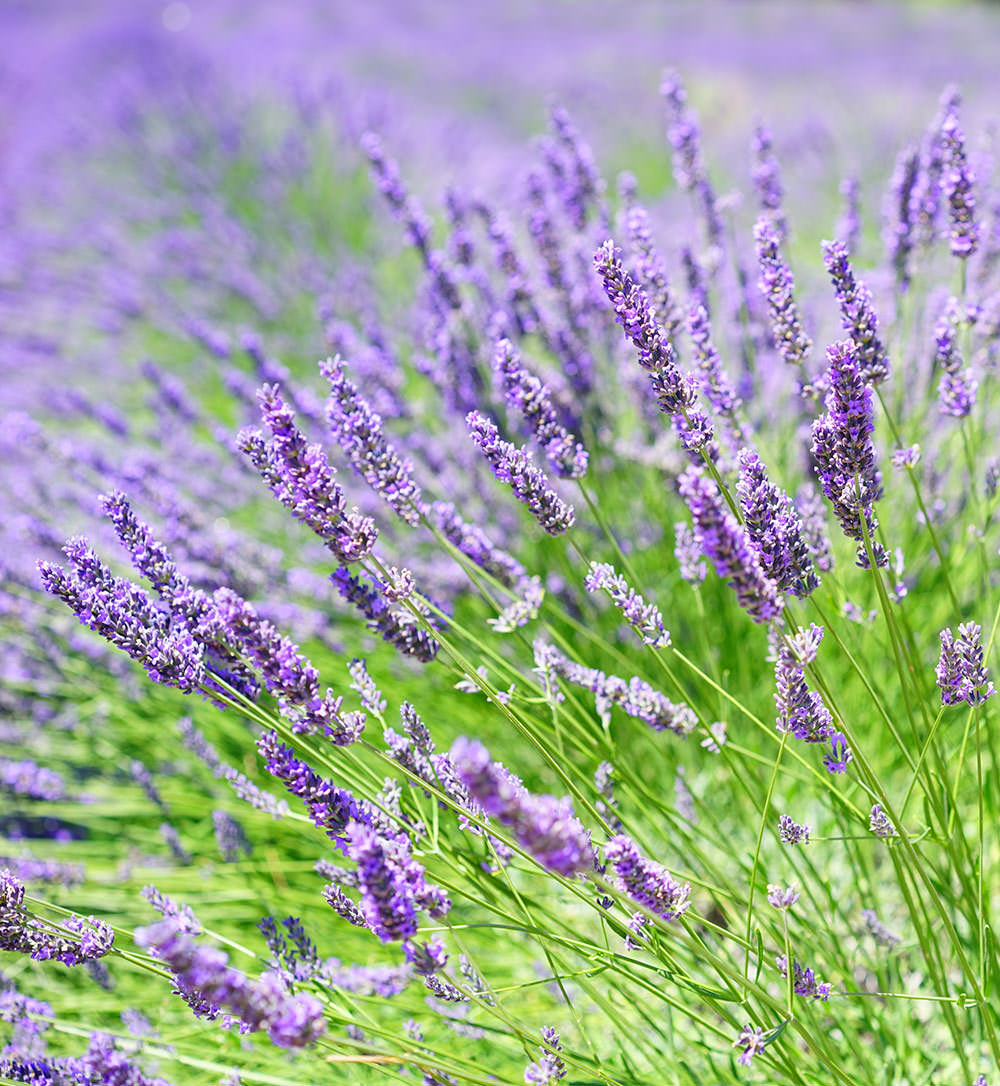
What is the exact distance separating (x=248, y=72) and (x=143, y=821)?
30.2 ft

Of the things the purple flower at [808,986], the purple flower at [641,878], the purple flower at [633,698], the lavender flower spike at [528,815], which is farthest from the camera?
the purple flower at [633,698]

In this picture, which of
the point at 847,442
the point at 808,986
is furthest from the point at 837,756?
the point at 847,442

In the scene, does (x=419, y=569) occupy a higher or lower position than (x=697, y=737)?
higher

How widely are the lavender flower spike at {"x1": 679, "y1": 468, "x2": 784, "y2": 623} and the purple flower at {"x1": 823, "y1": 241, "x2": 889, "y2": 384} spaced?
0.38 meters

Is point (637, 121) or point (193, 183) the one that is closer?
point (193, 183)

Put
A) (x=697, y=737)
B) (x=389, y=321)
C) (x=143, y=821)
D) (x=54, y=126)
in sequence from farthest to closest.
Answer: (x=54, y=126) → (x=389, y=321) → (x=143, y=821) → (x=697, y=737)

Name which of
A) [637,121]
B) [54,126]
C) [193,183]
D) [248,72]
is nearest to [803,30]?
[637,121]

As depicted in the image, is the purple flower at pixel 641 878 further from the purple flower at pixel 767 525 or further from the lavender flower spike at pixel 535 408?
the lavender flower spike at pixel 535 408

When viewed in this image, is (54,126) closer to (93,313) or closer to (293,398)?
(93,313)

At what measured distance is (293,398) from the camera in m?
2.18

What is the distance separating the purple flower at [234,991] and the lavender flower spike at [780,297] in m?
1.03

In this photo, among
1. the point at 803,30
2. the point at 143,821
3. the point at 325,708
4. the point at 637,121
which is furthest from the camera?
the point at 803,30

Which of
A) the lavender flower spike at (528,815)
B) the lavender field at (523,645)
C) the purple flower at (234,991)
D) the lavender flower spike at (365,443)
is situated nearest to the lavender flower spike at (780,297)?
the lavender field at (523,645)

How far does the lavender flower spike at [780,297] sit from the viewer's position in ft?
4.03
